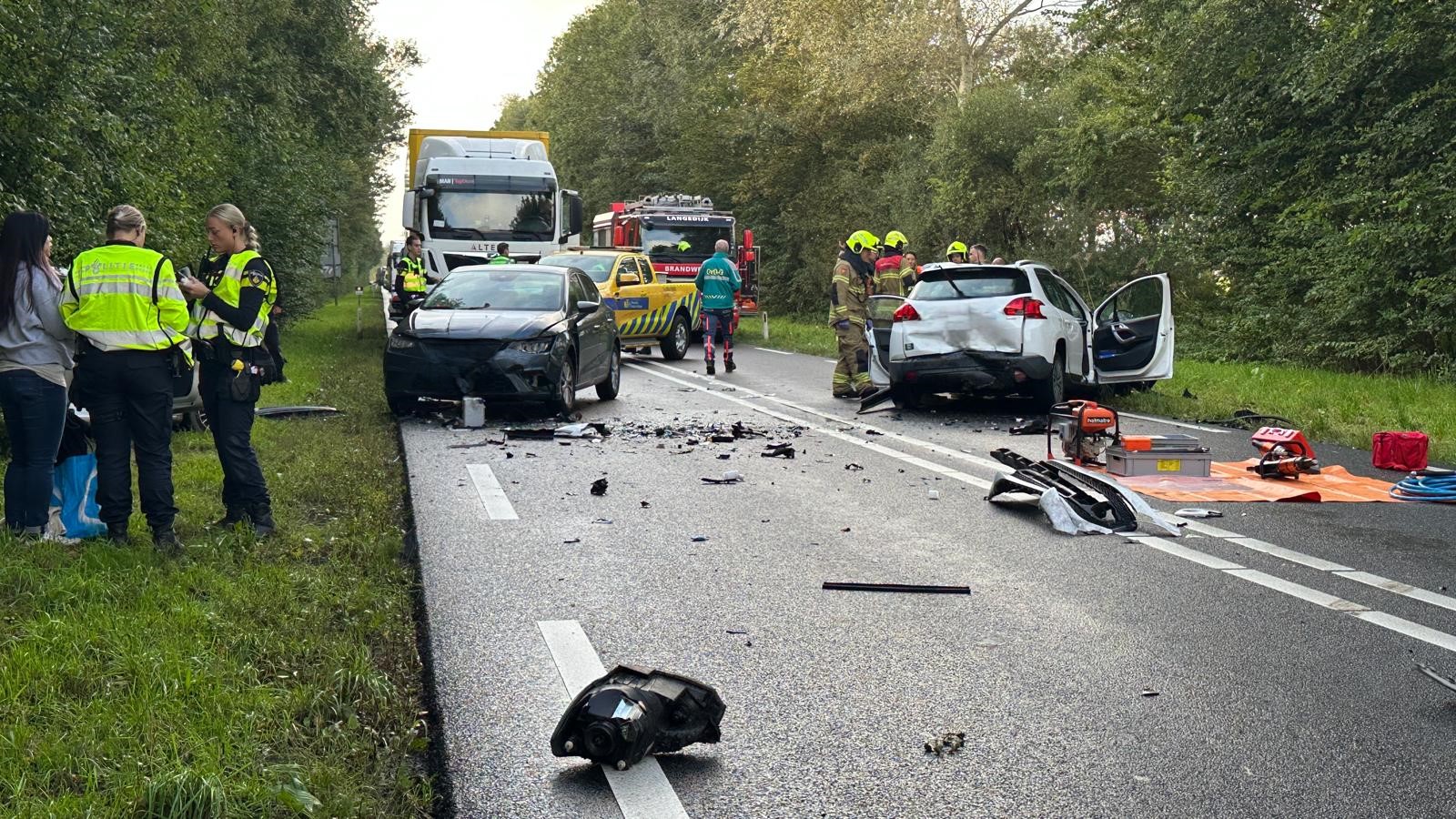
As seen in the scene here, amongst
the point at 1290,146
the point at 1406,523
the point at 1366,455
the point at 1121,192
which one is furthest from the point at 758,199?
the point at 1406,523

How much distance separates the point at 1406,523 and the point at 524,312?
918cm

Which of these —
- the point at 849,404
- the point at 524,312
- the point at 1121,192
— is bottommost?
the point at 849,404

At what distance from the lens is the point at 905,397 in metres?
15.8

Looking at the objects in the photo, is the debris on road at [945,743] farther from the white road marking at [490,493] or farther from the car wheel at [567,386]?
the car wheel at [567,386]

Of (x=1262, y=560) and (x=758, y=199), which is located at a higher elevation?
(x=758, y=199)

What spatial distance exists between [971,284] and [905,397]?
57.0 inches

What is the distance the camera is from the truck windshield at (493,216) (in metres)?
26.6

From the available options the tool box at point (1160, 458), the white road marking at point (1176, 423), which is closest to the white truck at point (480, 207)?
the white road marking at point (1176, 423)

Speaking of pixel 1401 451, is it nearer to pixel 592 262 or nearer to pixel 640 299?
pixel 640 299

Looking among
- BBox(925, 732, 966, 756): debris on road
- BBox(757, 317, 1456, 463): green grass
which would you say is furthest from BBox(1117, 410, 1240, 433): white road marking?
BBox(925, 732, 966, 756): debris on road

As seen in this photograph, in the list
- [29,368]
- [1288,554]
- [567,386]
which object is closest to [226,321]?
[29,368]

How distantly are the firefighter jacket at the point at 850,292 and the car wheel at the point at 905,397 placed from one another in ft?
4.95

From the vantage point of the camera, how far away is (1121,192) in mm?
32656

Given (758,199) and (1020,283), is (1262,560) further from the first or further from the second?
(758,199)
